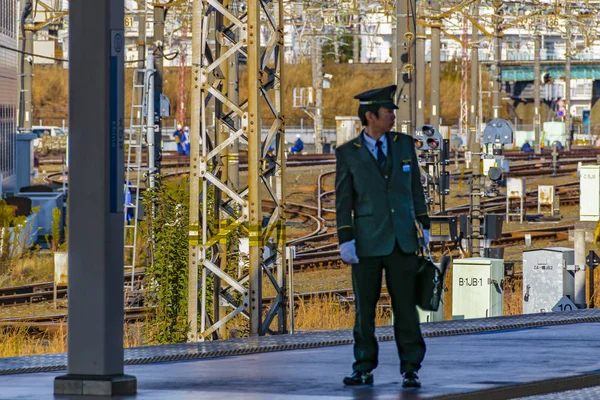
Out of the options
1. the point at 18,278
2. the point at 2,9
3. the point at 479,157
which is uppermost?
the point at 2,9

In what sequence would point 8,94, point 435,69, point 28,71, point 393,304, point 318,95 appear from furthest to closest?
point 318,95, point 435,69, point 28,71, point 8,94, point 393,304

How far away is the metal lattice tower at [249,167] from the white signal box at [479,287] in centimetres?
274

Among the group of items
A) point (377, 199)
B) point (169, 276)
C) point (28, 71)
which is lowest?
point (169, 276)

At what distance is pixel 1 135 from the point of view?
39438 mm

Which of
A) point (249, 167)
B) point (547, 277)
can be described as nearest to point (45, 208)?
point (547, 277)

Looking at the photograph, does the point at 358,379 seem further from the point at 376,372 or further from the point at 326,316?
the point at 326,316

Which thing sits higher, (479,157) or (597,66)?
(597,66)

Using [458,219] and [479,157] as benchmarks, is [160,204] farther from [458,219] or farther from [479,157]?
[479,157]

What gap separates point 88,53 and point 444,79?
4180 inches

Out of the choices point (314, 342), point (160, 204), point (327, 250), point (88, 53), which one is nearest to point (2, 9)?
point (327, 250)

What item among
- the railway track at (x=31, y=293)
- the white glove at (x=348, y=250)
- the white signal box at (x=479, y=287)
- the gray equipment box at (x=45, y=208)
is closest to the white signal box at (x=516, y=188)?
the gray equipment box at (x=45, y=208)

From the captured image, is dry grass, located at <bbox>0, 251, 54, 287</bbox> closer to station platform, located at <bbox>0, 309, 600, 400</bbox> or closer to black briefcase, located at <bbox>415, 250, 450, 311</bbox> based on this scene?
station platform, located at <bbox>0, 309, 600, 400</bbox>

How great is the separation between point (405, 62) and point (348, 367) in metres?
13.1

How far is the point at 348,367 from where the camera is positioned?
9641 mm
